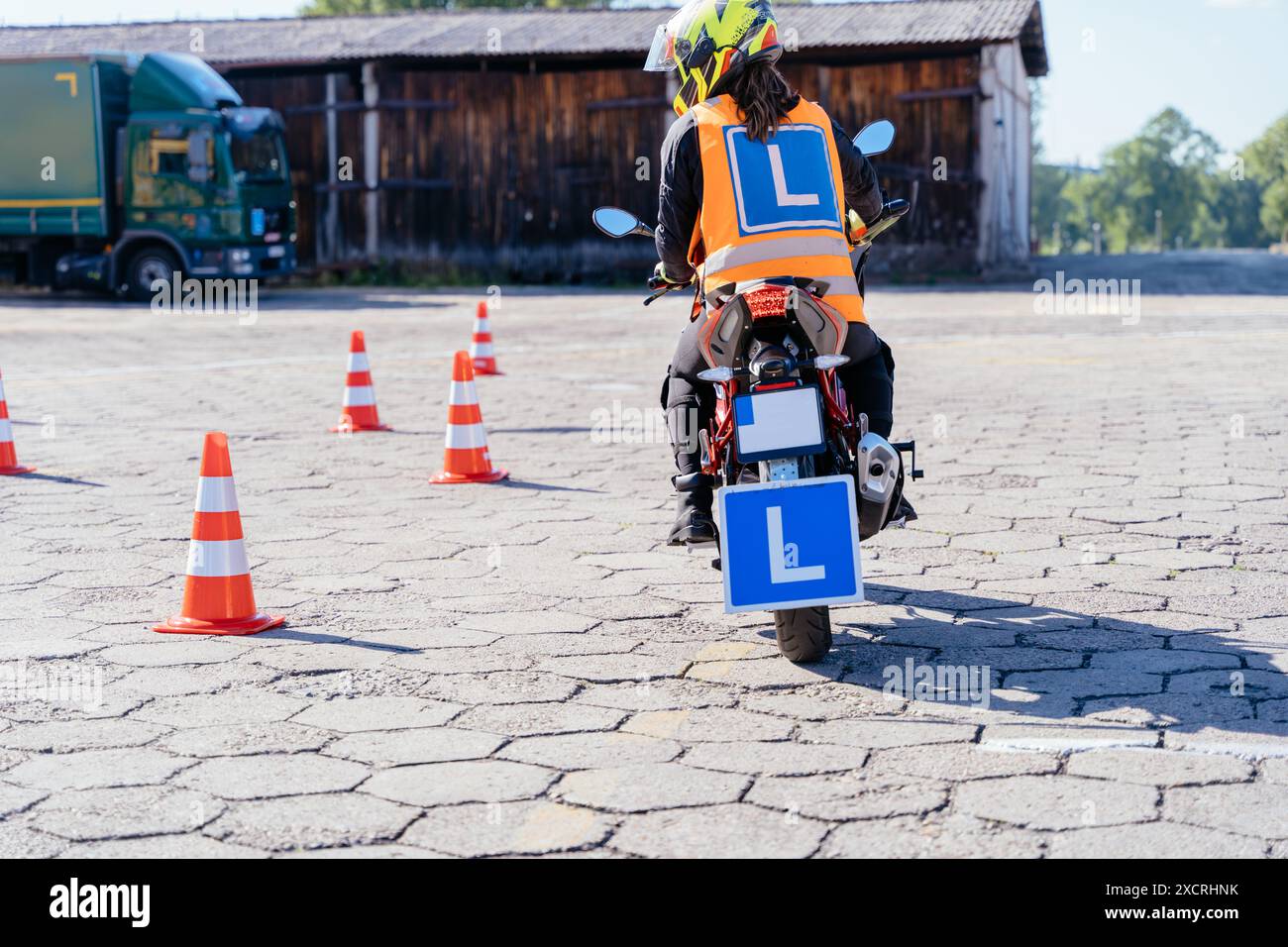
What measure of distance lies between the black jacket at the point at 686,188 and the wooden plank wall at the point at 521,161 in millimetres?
21631

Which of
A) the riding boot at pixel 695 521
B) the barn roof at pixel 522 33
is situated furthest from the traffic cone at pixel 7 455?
the barn roof at pixel 522 33

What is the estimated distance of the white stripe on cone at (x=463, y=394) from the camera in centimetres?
789

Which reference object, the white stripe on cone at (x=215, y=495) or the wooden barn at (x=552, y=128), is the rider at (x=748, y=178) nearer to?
the white stripe on cone at (x=215, y=495)

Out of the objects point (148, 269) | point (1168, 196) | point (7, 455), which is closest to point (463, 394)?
point (7, 455)

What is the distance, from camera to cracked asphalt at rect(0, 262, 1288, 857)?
11.2 ft

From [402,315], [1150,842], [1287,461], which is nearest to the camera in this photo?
[1150,842]

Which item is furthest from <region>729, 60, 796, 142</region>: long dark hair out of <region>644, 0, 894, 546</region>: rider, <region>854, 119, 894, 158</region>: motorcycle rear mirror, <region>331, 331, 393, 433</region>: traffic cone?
<region>331, 331, 393, 433</region>: traffic cone

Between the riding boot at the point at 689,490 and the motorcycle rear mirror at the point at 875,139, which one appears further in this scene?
the motorcycle rear mirror at the point at 875,139

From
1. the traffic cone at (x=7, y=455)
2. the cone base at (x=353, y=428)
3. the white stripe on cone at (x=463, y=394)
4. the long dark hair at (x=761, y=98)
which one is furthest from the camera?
the cone base at (x=353, y=428)

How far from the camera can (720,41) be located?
15.3 ft

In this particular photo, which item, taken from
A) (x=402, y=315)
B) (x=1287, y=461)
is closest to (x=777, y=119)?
(x=1287, y=461)

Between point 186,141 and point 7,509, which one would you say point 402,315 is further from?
point 7,509
